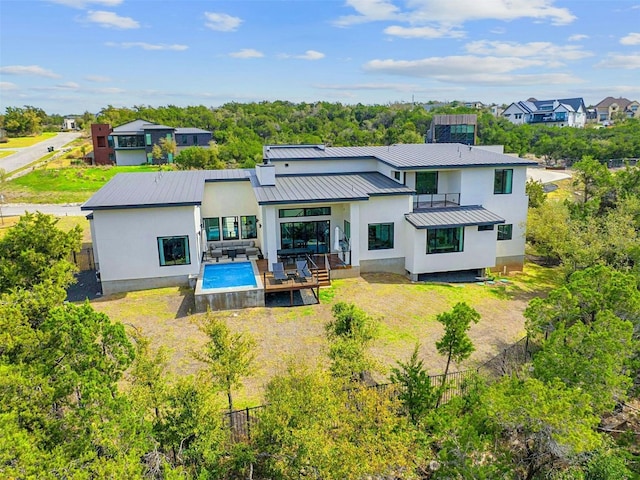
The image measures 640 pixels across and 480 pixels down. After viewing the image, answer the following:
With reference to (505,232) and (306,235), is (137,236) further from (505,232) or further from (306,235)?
(505,232)

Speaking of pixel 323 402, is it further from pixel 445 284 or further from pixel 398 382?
pixel 445 284

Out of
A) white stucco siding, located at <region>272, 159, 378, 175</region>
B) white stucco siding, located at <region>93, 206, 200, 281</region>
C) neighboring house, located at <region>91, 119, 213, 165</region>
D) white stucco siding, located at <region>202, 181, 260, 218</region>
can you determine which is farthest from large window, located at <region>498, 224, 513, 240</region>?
neighboring house, located at <region>91, 119, 213, 165</region>

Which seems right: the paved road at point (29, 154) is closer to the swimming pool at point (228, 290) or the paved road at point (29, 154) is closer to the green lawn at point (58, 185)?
the green lawn at point (58, 185)

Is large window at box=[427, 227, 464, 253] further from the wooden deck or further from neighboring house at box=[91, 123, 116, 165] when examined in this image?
neighboring house at box=[91, 123, 116, 165]

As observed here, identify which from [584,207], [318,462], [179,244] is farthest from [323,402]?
[584,207]

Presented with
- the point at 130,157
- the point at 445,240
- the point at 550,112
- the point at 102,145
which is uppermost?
the point at 550,112

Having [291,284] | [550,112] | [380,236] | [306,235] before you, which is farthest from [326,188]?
[550,112]

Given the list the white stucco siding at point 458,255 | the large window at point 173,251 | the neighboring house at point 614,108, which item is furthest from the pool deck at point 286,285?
the neighboring house at point 614,108
